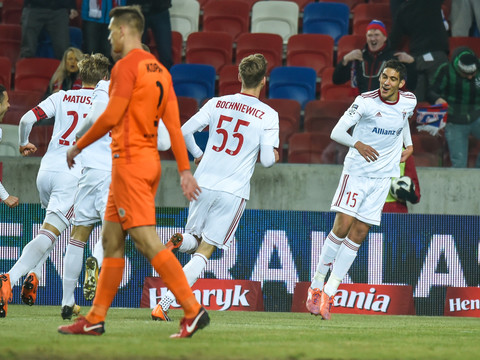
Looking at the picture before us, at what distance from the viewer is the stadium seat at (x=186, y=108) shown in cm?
1098

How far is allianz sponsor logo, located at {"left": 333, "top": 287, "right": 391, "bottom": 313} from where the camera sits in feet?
34.7

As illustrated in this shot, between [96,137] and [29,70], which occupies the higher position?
[29,70]

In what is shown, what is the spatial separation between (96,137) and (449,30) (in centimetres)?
1010

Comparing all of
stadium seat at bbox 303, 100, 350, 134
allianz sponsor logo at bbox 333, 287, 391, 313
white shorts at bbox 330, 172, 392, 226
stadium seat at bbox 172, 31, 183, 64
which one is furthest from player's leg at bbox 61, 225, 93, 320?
stadium seat at bbox 172, 31, 183, 64

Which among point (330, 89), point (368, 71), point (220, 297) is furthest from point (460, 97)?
point (220, 297)

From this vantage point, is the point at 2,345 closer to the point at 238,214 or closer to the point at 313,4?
the point at 238,214

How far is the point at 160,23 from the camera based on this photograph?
44.7 ft

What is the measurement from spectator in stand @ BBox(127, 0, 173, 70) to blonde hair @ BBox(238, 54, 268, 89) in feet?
18.7

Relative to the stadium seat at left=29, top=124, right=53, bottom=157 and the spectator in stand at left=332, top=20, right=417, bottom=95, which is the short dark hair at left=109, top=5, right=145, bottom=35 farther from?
the spectator in stand at left=332, top=20, right=417, bottom=95

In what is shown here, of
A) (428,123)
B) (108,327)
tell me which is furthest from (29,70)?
(108,327)

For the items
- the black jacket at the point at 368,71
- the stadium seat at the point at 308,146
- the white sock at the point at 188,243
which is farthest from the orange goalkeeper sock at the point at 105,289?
the black jacket at the point at 368,71

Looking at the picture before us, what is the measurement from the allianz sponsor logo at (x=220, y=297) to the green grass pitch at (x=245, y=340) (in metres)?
1.88

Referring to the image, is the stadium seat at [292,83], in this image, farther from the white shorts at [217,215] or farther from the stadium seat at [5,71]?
the white shorts at [217,215]

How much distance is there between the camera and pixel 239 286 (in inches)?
421
